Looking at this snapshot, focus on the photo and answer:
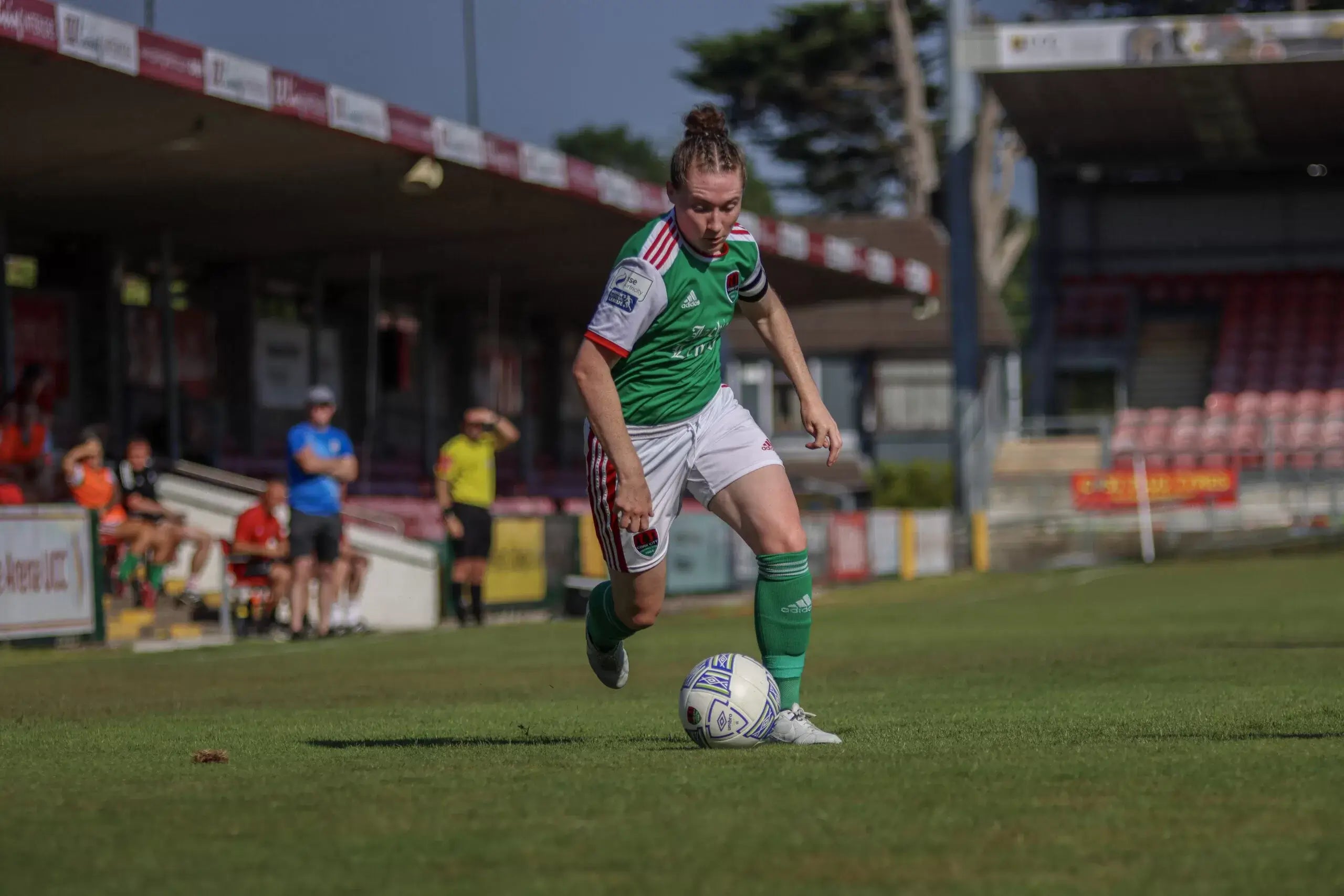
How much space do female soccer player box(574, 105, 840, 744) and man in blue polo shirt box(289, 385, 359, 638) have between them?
9520 mm

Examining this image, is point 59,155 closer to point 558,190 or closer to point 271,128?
point 271,128

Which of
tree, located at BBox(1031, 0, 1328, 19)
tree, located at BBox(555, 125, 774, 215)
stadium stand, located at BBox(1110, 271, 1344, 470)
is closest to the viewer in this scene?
stadium stand, located at BBox(1110, 271, 1344, 470)

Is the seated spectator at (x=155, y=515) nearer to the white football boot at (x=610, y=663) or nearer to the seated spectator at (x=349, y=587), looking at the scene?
the seated spectator at (x=349, y=587)

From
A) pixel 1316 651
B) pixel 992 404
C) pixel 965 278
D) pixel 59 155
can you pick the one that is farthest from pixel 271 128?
pixel 992 404

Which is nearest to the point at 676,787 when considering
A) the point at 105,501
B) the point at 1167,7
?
the point at 105,501

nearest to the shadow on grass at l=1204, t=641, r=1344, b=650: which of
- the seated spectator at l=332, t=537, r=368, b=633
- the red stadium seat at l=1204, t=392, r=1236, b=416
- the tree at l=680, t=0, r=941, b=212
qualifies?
the seated spectator at l=332, t=537, r=368, b=633

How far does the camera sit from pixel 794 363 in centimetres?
668

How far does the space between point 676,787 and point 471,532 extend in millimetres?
13456

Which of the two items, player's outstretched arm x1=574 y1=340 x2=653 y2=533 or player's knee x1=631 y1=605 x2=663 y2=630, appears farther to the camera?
player's knee x1=631 y1=605 x2=663 y2=630

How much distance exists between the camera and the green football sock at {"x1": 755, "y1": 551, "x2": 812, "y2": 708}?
20.7ft

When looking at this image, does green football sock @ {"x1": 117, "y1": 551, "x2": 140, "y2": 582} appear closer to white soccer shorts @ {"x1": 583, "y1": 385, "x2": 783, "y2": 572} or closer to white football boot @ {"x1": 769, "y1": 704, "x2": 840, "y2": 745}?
white soccer shorts @ {"x1": 583, "y1": 385, "x2": 783, "y2": 572}

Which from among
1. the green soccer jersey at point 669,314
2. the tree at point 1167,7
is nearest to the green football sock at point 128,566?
the green soccer jersey at point 669,314

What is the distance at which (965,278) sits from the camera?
1396 inches

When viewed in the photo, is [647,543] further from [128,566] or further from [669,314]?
[128,566]
